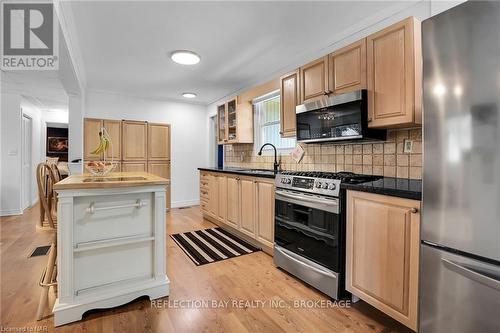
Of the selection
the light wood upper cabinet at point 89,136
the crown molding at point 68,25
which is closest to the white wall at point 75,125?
the light wood upper cabinet at point 89,136

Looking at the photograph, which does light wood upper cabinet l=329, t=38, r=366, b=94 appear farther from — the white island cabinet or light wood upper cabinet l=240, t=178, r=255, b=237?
the white island cabinet

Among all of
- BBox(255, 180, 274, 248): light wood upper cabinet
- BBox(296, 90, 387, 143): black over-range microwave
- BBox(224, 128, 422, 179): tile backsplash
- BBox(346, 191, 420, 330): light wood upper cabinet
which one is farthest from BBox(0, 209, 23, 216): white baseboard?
BBox(346, 191, 420, 330): light wood upper cabinet

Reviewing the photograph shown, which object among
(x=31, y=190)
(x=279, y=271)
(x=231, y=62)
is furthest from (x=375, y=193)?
(x=31, y=190)

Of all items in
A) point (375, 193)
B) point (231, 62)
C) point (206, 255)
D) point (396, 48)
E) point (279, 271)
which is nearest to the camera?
point (375, 193)

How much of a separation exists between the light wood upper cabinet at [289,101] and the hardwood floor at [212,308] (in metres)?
1.51

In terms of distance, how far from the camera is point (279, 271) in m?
2.45

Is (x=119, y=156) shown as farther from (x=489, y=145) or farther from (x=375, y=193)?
(x=489, y=145)

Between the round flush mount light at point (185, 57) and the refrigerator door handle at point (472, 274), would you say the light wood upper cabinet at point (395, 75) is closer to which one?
the refrigerator door handle at point (472, 274)

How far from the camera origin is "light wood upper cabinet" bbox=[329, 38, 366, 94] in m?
2.08

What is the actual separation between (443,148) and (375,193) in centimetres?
53

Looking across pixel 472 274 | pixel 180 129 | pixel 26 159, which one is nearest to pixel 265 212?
pixel 472 274

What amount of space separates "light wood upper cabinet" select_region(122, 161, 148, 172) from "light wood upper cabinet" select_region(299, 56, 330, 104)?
3.44m

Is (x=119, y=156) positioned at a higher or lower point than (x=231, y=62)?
lower

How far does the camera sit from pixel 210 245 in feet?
10.2
